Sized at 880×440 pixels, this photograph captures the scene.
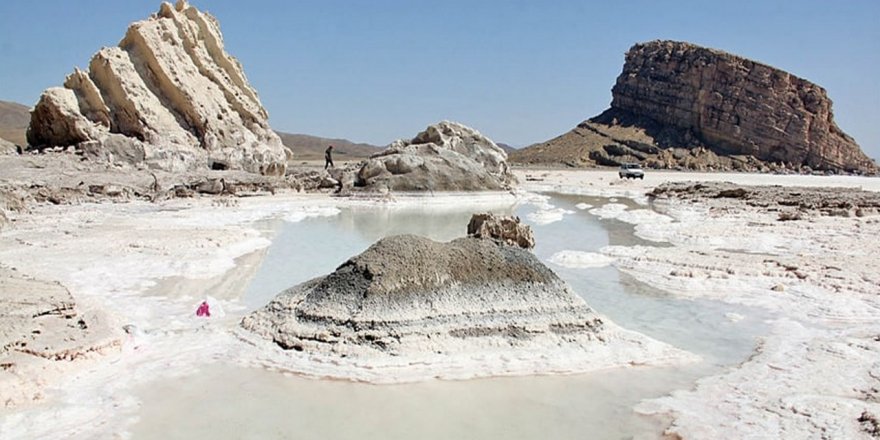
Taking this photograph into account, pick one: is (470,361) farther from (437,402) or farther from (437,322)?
(437,402)

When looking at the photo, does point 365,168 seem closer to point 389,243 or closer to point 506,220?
point 506,220

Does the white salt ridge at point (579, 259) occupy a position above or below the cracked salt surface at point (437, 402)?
above

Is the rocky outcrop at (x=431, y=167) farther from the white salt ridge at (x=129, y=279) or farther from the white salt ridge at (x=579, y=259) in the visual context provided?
the white salt ridge at (x=579, y=259)

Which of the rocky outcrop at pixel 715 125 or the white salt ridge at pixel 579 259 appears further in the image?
the rocky outcrop at pixel 715 125

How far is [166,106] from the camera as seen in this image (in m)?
26.5

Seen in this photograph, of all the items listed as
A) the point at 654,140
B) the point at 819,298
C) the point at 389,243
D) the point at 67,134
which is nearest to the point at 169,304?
the point at 389,243

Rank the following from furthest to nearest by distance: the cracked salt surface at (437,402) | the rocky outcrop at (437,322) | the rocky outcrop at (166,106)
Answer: the rocky outcrop at (166,106) < the rocky outcrop at (437,322) < the cracked salt surface at (437,402)

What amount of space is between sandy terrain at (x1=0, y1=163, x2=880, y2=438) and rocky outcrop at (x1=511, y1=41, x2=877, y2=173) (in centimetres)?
5005

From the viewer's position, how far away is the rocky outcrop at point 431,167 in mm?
25594

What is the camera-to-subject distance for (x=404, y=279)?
20.4 feet

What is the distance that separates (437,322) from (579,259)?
5.76 meters

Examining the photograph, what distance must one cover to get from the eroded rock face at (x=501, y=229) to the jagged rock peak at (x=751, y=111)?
59.5 metres

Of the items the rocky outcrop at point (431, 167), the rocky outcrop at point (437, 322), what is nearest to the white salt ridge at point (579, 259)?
the rocky outcrop at point (437, 322)

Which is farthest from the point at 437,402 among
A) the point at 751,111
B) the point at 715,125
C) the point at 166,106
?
the point at 715,125
